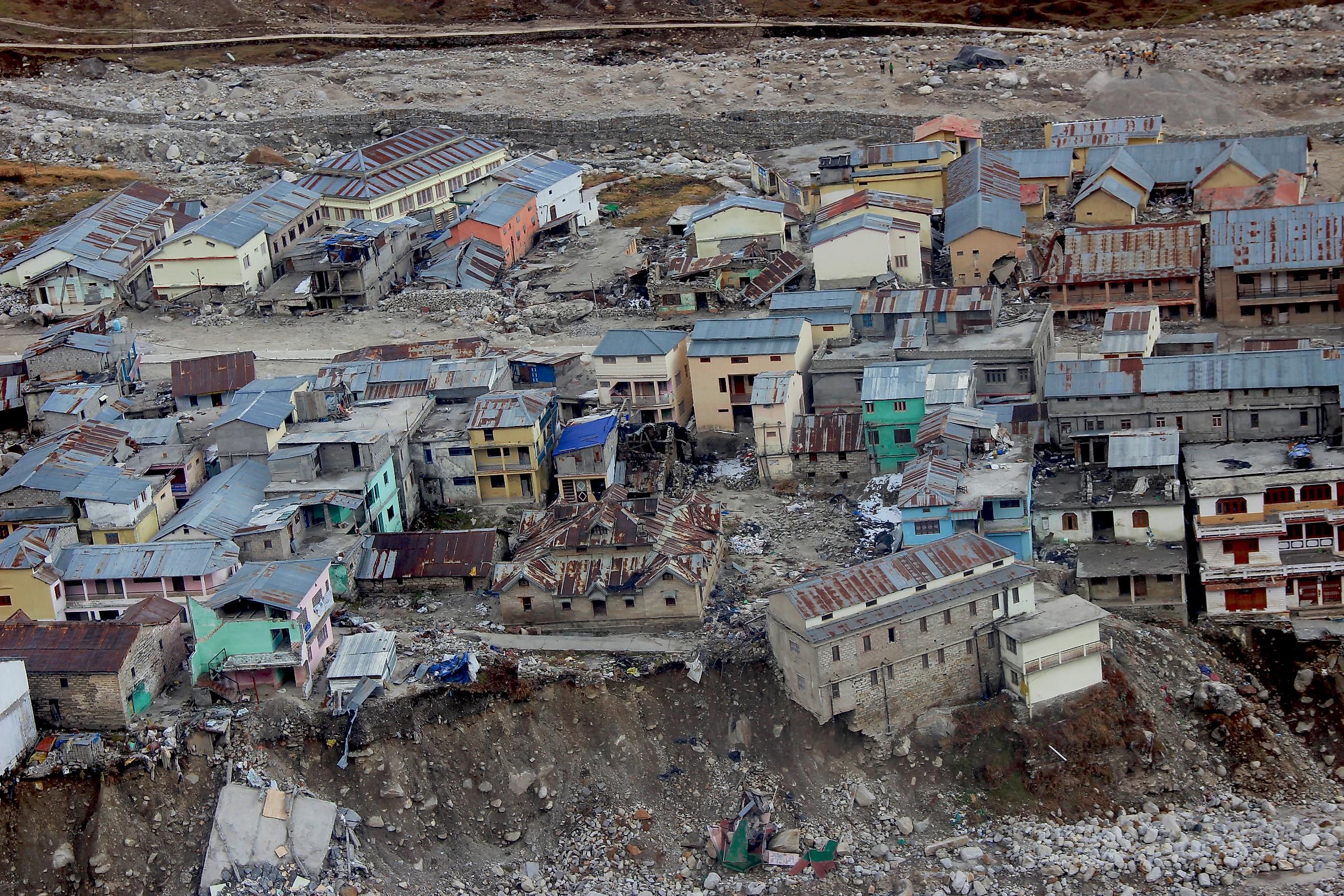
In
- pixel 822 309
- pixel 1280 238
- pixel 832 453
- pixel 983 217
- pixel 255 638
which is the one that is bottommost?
pixel 255 638

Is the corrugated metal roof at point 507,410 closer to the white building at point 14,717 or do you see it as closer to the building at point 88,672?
the building at point 88,672

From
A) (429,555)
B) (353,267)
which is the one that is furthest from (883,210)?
(429,555)

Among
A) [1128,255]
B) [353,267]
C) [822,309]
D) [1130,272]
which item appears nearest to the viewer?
[822,309]

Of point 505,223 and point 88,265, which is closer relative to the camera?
point 88,265

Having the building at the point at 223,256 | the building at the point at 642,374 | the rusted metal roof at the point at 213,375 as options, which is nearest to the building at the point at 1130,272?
the building at the point at 642,374

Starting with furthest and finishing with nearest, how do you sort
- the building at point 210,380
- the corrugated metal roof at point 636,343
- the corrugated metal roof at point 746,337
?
the building at point 210,380, the corrugated metal roof at point 636,343, the corrugated metal roof at point 746,337

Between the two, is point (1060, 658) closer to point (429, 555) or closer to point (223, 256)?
point (429, 555)
